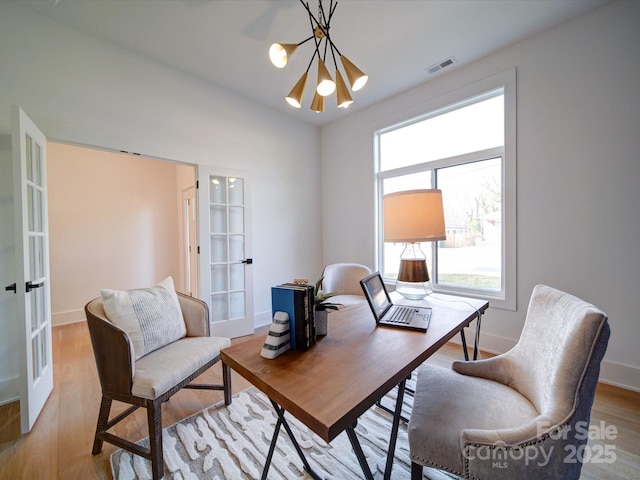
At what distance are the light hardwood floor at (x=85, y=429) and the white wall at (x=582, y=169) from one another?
57cm

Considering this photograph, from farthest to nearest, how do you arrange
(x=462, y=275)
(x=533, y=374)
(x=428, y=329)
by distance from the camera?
(x=462, y=275), (x=428, y=329), (x=533, y=374)

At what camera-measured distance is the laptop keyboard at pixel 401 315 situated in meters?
1.44

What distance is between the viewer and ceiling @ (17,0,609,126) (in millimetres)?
2031

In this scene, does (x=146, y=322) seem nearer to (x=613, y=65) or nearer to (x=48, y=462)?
(x=48, y=462)

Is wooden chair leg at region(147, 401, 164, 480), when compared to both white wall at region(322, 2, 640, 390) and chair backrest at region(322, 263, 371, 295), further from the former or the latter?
white wall at region(322, 2, 640, 390)

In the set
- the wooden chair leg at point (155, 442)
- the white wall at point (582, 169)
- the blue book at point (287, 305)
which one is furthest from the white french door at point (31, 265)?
the white wall at point (582, 169)

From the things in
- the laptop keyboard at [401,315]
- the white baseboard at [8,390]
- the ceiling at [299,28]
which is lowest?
the white baseboard at [8,390]

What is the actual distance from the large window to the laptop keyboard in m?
1.60

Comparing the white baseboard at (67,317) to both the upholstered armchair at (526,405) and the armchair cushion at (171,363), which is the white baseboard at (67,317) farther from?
the upholstered armchair at (526,405)

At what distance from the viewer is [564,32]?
87.0 inches

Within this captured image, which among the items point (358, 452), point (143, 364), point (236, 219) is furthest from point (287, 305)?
point (236, 219)

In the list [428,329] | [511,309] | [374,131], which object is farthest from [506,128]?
[428,329]

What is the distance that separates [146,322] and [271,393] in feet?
3.92

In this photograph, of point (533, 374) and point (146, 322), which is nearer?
point (533, 374)
